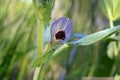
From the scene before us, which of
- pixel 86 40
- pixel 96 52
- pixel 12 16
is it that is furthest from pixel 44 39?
pixel 12 16

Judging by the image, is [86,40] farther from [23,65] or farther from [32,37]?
[32,37]

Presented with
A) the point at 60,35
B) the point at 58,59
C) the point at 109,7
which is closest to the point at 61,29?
the point at 60,35

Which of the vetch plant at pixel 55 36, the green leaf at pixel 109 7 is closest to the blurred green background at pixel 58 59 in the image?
the green leaf at pixel 109 7

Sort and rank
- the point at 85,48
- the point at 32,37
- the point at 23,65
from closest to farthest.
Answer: the point at 23,65
the point at 32,37
the point at 85,48

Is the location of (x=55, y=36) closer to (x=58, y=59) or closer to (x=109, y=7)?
(x=109, y=7)

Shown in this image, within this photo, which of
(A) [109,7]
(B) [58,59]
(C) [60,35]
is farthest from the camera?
(B) [58,59]

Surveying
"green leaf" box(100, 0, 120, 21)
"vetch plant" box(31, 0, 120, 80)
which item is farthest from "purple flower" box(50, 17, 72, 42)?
"green leaf" box(100, 0, 120, 21)

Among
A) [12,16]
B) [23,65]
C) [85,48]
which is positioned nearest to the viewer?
[23,65]
